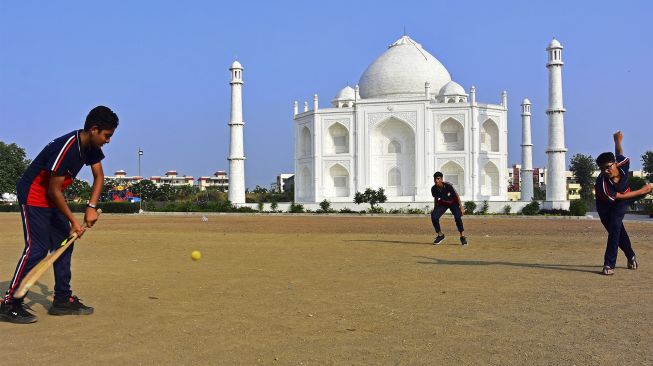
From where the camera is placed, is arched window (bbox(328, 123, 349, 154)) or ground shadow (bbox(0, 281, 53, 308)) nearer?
ground shadow (bbox(0, 281, 53, 308))

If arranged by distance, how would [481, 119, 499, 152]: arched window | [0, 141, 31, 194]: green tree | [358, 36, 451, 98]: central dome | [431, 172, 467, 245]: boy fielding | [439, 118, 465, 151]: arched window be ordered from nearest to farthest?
1. [431, 172, 467, 245]: boy fielding
2. [439, 118, 465, 151]: arched window
3. [481, 119, 499, 152]: arched window
4. [358, 36, 451, 98]: central dome
5. [0, 141, 31, 194]: green tree

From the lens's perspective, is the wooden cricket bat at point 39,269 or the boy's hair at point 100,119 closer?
the wooden cricket bat at point 39,269

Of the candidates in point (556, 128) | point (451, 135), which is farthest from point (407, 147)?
point (556, 128)

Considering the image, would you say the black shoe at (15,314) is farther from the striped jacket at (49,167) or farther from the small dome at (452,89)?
the small dome at (452,89)

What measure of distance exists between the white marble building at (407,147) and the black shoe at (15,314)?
40.5 metres

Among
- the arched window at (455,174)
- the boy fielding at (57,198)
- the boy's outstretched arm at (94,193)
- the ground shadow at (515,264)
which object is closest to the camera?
the boy fielding at (57,198)

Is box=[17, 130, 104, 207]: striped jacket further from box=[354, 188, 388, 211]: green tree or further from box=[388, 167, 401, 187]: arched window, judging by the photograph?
box=[388, 167, 401, 187]: arched window

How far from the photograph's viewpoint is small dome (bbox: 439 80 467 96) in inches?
1893

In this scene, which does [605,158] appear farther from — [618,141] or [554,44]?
[554,44]

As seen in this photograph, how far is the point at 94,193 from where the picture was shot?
4.92m

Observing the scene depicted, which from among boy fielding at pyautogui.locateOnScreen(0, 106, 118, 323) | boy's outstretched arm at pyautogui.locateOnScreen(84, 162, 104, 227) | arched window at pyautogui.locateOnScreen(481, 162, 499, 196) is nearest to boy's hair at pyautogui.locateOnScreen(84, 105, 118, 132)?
boy fielding at pyautogui.locateOnScreen(0, 106, 118, 323)

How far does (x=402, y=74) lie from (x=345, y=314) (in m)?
47.0

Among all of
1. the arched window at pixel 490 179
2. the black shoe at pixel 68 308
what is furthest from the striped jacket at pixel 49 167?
the arched window at pixel 490 179

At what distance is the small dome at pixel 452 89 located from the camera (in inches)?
1893
